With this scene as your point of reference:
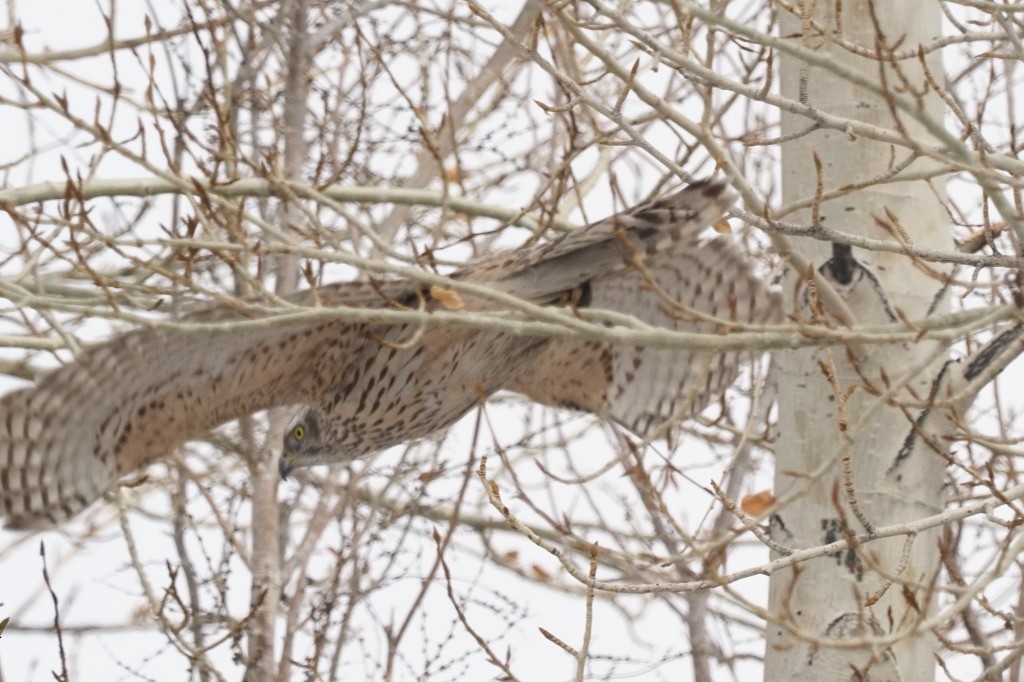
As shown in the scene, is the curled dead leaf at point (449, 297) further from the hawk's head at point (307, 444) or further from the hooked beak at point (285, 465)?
the hooked beak at point (285, 465)

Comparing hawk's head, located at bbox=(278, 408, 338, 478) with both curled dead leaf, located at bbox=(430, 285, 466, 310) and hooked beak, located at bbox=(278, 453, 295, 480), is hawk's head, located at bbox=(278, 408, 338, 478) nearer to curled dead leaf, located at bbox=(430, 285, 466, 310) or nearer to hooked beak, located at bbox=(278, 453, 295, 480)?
hooked beak, located at bbox=(278, 453, 295, 480)

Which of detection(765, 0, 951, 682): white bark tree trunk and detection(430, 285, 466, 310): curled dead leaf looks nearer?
detection(430, 285, 466, 310): curled dead leaf

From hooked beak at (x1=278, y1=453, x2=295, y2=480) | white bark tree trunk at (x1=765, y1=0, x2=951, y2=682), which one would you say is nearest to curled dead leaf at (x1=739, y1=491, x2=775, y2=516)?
white bark tree trunk at (x1=765, y1=0, x2=951, y2=682)

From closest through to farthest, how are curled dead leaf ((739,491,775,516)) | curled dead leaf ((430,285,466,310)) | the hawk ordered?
curled dead leaf ((430,285,466,310)) → curled dead leaf ((739,491,775,516)) → the hawk

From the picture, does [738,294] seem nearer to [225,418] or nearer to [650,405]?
[650,405]

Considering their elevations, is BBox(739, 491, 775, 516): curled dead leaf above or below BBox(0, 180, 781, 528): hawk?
below

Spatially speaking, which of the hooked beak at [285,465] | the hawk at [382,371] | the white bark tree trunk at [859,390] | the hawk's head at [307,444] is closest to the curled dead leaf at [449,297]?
the hawk at [382,371]

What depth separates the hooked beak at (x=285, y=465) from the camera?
6031 mm

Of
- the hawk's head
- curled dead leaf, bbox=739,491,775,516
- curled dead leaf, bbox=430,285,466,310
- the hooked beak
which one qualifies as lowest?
curled dead leaf, bbox=739,491,775,516

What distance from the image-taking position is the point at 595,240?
448 cm

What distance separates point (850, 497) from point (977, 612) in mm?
3091

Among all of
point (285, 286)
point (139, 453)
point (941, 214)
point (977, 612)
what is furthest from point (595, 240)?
point (977, 612)

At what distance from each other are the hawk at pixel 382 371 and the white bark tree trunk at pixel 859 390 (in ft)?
1.37

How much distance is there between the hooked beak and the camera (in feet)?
19.8
